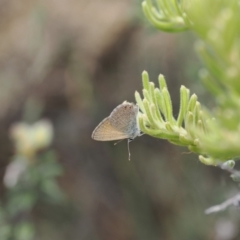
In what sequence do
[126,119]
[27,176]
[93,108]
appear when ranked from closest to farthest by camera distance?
[126,119]
[27,176]
[93,108]

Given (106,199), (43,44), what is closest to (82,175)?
(106,199)

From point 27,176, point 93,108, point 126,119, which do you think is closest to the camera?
point 126,119

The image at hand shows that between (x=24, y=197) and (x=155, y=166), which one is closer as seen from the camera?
(x=24, y=197)

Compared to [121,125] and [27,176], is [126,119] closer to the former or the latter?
[121,125]

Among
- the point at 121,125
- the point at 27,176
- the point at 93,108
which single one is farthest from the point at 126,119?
the point at 93,108

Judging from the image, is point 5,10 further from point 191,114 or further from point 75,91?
point 191,114

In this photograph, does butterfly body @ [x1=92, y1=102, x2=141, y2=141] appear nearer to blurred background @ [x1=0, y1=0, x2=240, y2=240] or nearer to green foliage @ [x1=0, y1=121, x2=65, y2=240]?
green foliage @ [x1=0, y1=121, x2=65, y2=240]
